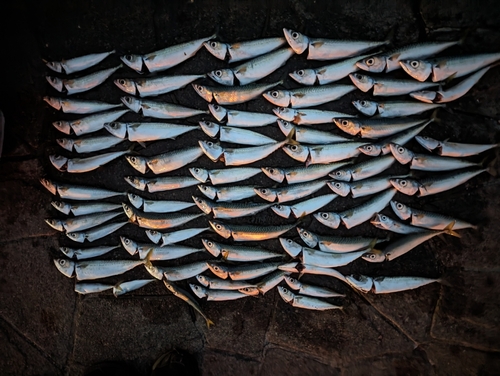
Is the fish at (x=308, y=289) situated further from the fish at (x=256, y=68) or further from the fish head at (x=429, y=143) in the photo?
the fish at (x=256, y=68)

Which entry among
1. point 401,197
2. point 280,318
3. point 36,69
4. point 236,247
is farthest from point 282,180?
point 36,69

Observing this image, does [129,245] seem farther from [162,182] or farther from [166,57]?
[166,57]

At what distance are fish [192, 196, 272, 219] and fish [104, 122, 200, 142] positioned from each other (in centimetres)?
71

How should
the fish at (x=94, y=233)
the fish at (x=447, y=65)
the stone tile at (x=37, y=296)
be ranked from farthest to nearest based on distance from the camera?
the stone tile at (x=37, y=296) → the fish at (x=94, y=233) → the fish at (x=447, y=65)

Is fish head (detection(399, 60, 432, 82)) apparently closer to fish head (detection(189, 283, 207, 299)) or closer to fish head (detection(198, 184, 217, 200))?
fish head (detection(198, 184, 217, 200))

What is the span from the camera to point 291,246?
3146 millimetres

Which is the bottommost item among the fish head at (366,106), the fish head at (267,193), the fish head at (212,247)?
the fish head at (212,247)

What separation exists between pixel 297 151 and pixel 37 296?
10.9ft

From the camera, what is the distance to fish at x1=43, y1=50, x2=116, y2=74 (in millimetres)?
3209

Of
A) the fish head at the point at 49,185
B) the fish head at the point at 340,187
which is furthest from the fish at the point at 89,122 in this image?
the fish head at the point at 340,187

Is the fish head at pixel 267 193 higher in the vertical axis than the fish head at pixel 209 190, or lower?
higher

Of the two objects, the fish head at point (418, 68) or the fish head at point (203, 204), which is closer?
the fish head at point (418, 68)

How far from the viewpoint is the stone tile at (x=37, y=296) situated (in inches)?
138

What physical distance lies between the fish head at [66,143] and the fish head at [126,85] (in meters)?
0.77
